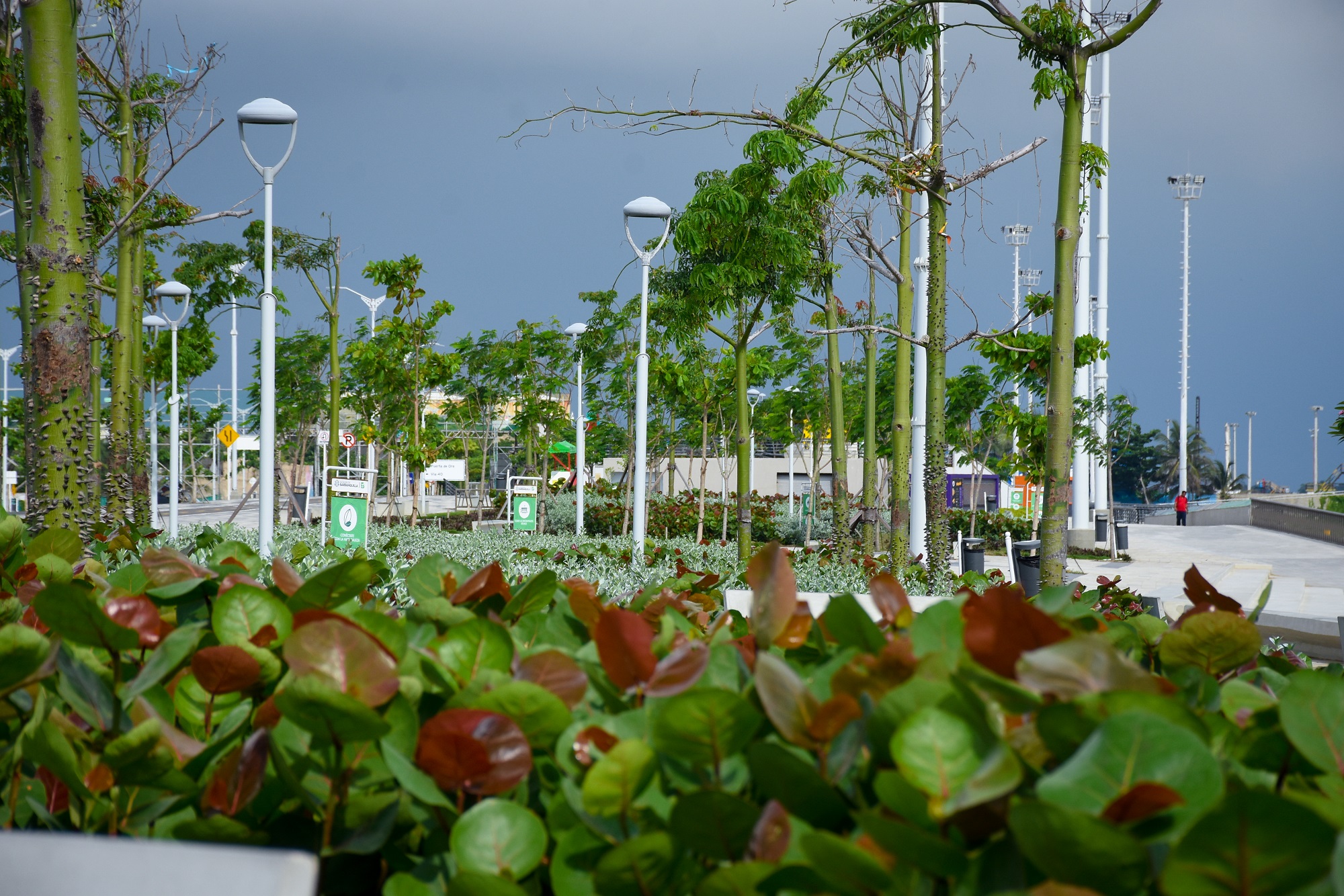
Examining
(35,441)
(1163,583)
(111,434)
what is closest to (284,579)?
(35,441)

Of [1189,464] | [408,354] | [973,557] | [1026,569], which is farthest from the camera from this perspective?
[1189,464]

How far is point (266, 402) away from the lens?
27.9 ft

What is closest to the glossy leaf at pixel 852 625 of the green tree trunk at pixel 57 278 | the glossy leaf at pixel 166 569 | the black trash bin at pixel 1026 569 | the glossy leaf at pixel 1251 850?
the glossy leaf at pixel 1251 850

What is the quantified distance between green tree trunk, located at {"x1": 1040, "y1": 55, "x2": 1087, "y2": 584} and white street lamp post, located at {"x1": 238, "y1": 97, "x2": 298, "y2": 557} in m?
6.42

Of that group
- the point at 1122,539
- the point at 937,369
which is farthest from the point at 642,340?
the point at 1122,539

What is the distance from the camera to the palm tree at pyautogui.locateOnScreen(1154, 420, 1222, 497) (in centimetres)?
7719

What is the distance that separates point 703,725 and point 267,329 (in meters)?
9.19

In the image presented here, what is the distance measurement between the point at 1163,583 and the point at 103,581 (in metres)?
14.5

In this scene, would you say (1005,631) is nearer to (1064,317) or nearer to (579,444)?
(1064,317)

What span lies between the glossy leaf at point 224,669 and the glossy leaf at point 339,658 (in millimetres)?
132

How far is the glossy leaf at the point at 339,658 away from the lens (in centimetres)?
69

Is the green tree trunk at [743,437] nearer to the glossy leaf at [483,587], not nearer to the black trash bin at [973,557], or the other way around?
the black trash bin at [973,557]

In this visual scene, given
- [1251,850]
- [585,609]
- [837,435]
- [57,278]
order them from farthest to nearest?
[837,435] < [57,278] < [585,609] < [1251,850]

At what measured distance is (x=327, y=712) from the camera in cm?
61
